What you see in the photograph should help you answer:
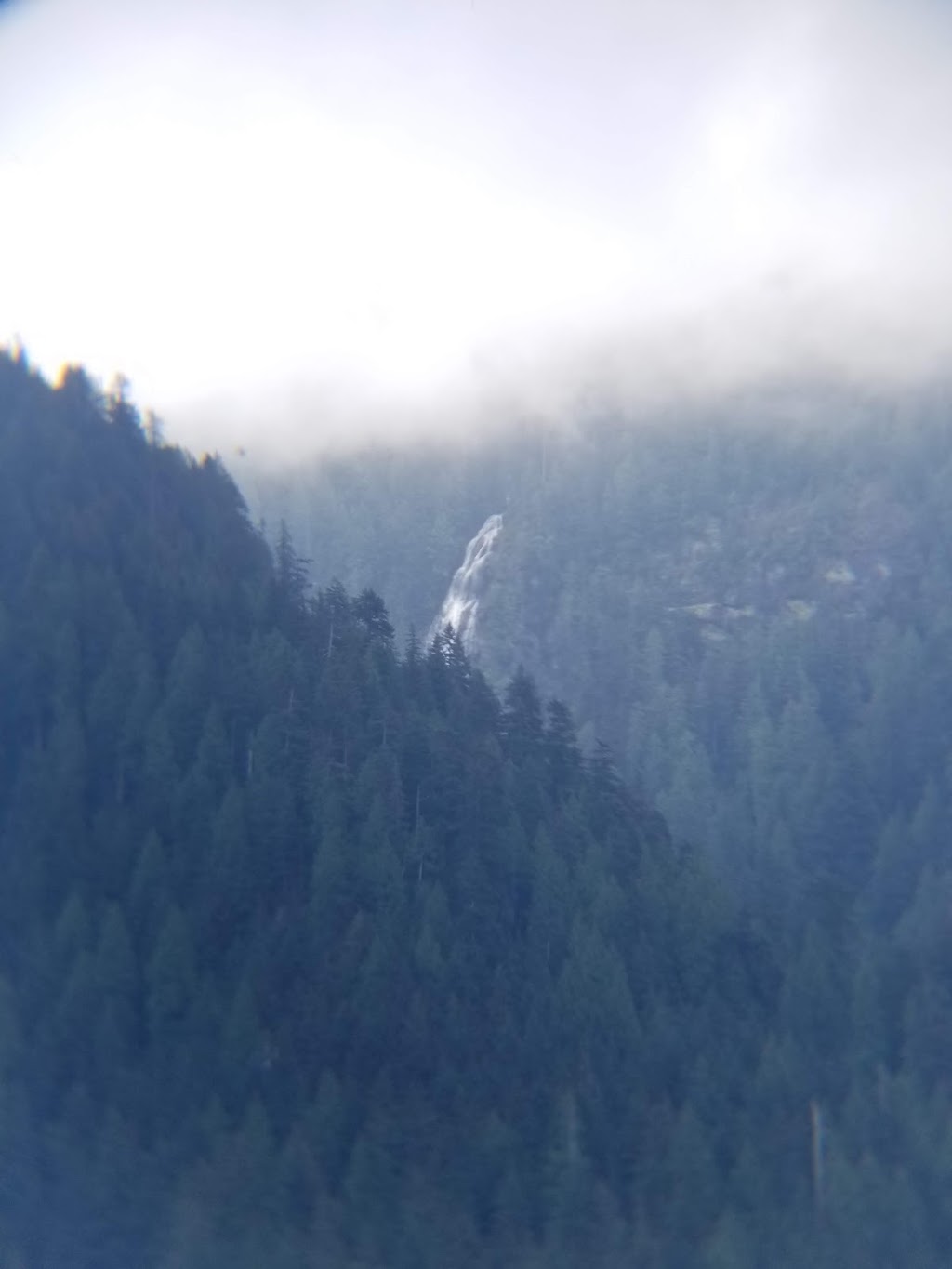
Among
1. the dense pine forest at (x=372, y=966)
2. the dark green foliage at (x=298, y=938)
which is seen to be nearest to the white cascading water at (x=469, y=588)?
the dense pine forest at (x=372, y=966)

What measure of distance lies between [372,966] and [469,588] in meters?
71.9

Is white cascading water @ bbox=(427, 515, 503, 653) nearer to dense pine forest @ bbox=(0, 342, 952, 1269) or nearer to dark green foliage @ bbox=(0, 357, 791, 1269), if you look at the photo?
dense pine forest @ bbox=(0, 342, 952, 1269)

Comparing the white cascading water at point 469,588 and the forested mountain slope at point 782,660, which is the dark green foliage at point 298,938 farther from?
the white cascading water at point 469,588

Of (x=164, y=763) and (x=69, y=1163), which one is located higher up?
(x=164, y=763)

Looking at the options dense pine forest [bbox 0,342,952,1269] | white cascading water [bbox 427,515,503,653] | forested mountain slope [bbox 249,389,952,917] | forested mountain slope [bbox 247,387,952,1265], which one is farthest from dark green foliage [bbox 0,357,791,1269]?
white cascading water [bbox 427,515,503,653]

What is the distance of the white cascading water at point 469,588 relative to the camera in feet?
348

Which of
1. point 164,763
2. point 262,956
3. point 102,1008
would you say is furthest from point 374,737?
point 102,1008

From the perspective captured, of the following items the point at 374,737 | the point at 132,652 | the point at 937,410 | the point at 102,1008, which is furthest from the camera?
the point at 937,410

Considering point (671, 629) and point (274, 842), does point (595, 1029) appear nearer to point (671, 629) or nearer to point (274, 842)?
point (274, 842)

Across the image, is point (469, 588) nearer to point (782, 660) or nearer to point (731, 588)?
point (731, 588)

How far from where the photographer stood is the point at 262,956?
130ft

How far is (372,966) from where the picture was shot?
1603 inches

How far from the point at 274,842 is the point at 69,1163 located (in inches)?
647

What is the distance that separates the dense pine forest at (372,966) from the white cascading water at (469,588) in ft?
142
